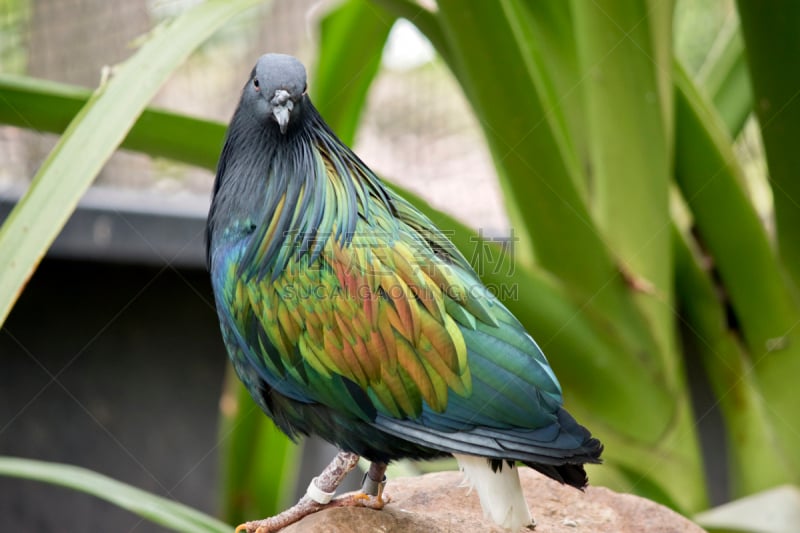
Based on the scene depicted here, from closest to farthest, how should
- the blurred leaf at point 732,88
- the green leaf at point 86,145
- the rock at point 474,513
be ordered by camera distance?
the green leaf at point 86,145, the rock at point 474,513, the blurred leaf at point 732,88

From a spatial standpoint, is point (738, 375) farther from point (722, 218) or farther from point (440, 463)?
point (440, 463)

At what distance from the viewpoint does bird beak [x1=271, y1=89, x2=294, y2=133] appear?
55.5 inches

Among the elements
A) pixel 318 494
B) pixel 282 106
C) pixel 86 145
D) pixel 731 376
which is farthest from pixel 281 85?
pixel 731 376

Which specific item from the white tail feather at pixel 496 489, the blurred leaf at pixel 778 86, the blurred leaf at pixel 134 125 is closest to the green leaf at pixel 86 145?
the blurred leaf at pixel 134 125

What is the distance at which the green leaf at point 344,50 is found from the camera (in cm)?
194

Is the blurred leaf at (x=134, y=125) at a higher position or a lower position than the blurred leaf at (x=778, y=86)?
lower

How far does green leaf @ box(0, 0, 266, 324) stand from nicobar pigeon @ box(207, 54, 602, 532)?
13 centimetres

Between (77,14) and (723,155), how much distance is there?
194cm

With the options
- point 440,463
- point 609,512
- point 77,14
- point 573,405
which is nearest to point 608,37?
point 573,405

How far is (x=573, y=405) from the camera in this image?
1870 millimetres

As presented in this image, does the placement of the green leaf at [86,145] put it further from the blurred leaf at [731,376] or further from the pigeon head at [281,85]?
the blurred leaf at [731,376]

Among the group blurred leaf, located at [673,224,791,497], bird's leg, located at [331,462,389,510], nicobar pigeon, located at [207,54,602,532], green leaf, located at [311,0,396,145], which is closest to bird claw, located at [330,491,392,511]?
bird's leg, located at [331,462,389,510]

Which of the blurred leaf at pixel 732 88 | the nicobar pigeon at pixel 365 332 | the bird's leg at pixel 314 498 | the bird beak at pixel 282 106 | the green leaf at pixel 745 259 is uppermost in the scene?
the blurred leaf at pixel 732 88

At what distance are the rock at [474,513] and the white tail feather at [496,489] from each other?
148 millimetres
